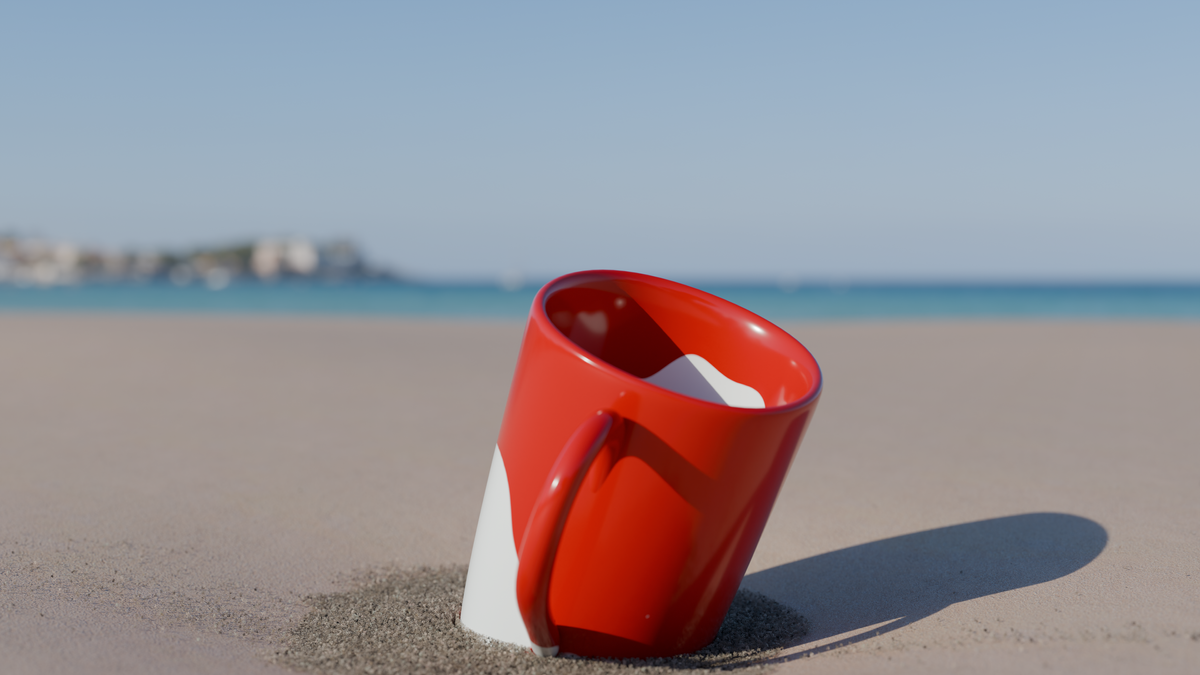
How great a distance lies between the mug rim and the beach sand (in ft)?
1.89

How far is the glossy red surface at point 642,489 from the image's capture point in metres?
1.77

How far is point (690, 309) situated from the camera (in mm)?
2318

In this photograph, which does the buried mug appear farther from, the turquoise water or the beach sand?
the turquoise water

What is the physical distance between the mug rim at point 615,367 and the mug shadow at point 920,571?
24.4 inches

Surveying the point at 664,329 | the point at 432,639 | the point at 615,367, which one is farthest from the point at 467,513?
the point at 615,367

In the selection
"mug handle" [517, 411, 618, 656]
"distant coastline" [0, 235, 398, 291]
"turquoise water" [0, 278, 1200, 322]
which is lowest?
"distant coastline" [0, 235, 398, 291]

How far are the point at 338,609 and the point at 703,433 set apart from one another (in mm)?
1187

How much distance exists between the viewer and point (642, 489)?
5.93 ft

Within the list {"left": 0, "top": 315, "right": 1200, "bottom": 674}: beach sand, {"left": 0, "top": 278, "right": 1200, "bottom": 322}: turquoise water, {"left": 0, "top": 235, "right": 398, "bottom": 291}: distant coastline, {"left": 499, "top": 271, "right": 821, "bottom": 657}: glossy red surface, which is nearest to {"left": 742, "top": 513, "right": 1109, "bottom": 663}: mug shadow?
{"left": 0, "top": 315, "right": 1200, "bottom": 674}: beach sand

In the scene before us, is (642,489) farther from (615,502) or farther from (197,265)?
(197,265)

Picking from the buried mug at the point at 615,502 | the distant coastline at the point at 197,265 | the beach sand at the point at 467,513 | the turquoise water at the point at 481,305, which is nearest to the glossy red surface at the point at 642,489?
the buried mug at the point at 615,502

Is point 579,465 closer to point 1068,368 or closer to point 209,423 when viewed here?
point 209,423

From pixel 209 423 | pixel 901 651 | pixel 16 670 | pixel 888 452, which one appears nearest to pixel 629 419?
pixel 901 651

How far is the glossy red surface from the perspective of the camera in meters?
1.77
